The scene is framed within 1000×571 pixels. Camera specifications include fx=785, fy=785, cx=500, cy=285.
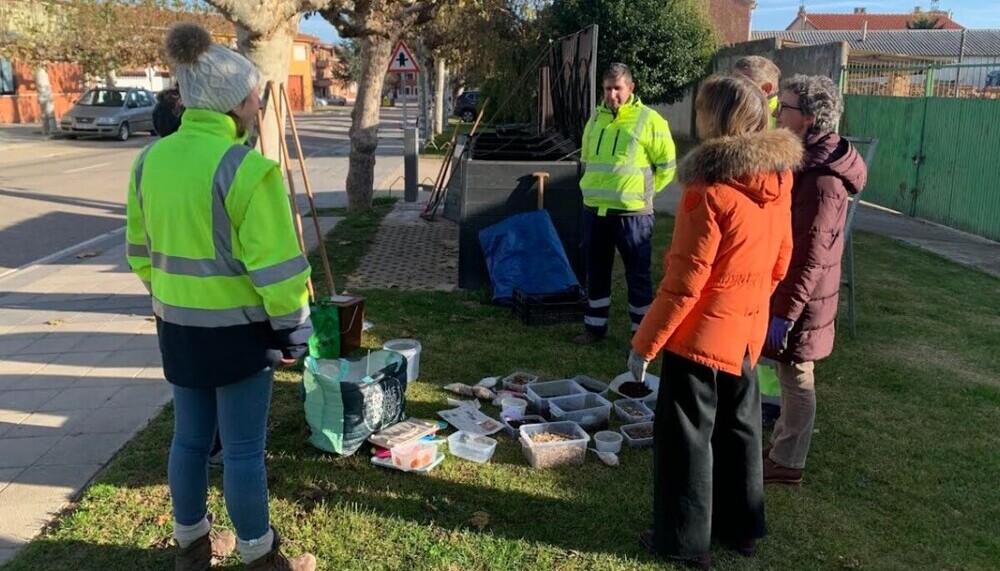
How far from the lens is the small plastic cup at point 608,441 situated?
4078 mm

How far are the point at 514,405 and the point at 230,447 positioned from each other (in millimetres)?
2155

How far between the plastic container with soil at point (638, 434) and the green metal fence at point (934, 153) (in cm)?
836

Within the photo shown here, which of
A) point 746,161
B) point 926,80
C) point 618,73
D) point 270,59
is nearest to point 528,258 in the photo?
point 618,73

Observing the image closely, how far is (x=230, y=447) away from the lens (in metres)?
2.67

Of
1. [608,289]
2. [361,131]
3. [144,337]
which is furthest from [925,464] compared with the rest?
[361,131]

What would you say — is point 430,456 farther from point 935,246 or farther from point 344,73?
point 344,73

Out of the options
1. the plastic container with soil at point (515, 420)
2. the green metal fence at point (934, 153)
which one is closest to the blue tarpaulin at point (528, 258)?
the plastic container with soil at point (515, 420)

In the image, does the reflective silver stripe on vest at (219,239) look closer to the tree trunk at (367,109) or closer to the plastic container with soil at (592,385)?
the plastic container with soil at (592,385)

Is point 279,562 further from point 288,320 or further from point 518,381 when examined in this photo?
point 518,381

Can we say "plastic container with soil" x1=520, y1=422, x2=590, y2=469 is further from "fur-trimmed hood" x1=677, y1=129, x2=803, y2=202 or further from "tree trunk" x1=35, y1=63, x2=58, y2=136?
"tree trunk" x1=35, y1=63, x2=58, y2=136

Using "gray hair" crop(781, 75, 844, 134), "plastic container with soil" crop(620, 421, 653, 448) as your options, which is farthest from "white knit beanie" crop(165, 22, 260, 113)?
"plastic container with soil" crop(620, 421, 653, 448)

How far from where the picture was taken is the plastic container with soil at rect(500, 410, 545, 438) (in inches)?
171

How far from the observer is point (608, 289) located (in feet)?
19.0

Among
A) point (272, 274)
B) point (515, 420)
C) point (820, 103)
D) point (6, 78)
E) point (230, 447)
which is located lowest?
point (515, 420)
